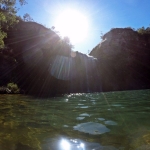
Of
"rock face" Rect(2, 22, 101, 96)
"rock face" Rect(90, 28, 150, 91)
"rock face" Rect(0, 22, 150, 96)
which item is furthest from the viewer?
"rock face" Rect(90, 28, 150, 91)

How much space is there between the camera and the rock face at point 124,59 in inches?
1355

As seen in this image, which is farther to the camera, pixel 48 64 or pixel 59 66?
pixel 59 66

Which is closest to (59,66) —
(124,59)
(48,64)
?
(48,64)

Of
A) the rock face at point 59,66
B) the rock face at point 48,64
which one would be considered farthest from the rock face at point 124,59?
the rock face at point 48,64

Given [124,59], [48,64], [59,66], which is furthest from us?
[124,59]

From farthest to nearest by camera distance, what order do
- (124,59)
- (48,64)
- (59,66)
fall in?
(124,59), (59,66), (48,64)

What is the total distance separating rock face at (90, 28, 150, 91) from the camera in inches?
1355

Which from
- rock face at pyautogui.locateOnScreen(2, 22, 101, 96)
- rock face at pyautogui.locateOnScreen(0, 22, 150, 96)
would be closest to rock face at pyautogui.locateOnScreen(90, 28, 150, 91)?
rock face at pyautogui.locateOnScreen(0, 22, 150, 96)

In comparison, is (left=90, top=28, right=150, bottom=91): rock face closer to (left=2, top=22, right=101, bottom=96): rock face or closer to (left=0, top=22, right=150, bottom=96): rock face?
(left=0, top=22, right=150, bottom=96): rock face

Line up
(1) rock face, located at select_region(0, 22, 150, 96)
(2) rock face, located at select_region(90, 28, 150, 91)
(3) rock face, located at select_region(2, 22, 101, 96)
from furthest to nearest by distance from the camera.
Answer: (2) rock face, located at select_region(90, 28, 150, 91) < (3) rock face, located at select_region(2, 22, 101, 96) < (1) rock face, located at select_region(0, 22, 150, 96)

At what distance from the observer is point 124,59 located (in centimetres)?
4081

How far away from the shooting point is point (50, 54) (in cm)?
3077

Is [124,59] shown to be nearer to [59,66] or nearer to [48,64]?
[59,66]

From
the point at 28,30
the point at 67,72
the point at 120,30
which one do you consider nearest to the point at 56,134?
the point at 67,72
